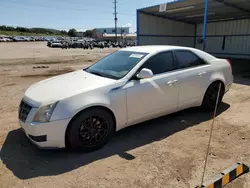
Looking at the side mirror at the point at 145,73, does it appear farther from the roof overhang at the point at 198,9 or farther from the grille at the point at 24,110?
the roof overhang at the point at 198,9

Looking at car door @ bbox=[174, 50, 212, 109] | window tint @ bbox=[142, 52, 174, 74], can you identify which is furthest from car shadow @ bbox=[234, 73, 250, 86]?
window tint @ bbox=[142, 52, 174, 74]

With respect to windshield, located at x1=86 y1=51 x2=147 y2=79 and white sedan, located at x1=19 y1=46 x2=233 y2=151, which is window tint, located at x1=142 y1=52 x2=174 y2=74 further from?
windshield, located at x1=86 y1=51 x2=147 y2=79

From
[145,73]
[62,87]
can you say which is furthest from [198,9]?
[62,87]

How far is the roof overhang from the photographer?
49.3 feet

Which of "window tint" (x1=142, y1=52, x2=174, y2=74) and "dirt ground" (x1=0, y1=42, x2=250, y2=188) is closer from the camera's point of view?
"dirt ground" (x1=0, y1=42, x2=250, y2=188)

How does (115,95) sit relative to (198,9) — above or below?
below

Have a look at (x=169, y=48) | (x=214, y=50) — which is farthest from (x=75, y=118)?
(x=214, y=50)

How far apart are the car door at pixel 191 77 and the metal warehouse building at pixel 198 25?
11924mm

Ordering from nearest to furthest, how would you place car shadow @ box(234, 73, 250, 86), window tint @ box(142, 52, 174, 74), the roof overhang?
window tint @ box(142, 52, 174, 74), car shadow @ box(234, 73, 250, 86), the roof overhang

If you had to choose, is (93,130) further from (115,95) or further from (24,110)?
(24,110)

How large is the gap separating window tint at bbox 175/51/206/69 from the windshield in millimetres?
819

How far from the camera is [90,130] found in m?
3.32

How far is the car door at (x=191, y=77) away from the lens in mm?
4301

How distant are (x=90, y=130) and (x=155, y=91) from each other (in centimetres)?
134
